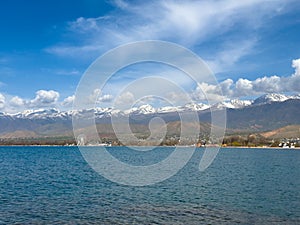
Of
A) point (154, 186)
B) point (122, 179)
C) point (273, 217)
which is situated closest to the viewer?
point (273, 217)

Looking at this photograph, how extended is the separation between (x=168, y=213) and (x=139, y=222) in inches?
210

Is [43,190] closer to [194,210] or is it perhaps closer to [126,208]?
[126,208]

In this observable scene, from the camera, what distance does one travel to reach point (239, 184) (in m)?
73.1

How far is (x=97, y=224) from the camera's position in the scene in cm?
3866

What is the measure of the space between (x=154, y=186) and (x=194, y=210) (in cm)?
2216

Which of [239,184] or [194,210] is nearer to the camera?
[194,210]

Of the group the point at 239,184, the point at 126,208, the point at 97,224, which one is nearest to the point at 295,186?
the point at 239,184

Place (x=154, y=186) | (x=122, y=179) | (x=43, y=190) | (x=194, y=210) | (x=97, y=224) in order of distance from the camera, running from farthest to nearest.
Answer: (x=122, y=179)
(x=154, y=186)
(x=43, y=190)
(x=194, y=210)
(x=97, y=224)

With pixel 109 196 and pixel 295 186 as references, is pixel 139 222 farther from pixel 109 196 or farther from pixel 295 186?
pixel 295 186

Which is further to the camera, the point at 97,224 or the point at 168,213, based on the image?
the point at 168,213

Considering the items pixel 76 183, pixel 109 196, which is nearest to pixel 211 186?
pixel 109 196

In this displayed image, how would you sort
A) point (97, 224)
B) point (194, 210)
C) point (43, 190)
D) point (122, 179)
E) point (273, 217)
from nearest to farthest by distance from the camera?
point (97, 224) → point (273, 217) → point (194, 210) → point (43, 190) → point (122, 179)

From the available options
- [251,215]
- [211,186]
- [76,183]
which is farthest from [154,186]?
[251,215]

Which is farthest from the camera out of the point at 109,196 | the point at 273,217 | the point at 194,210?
the point at 109,196
